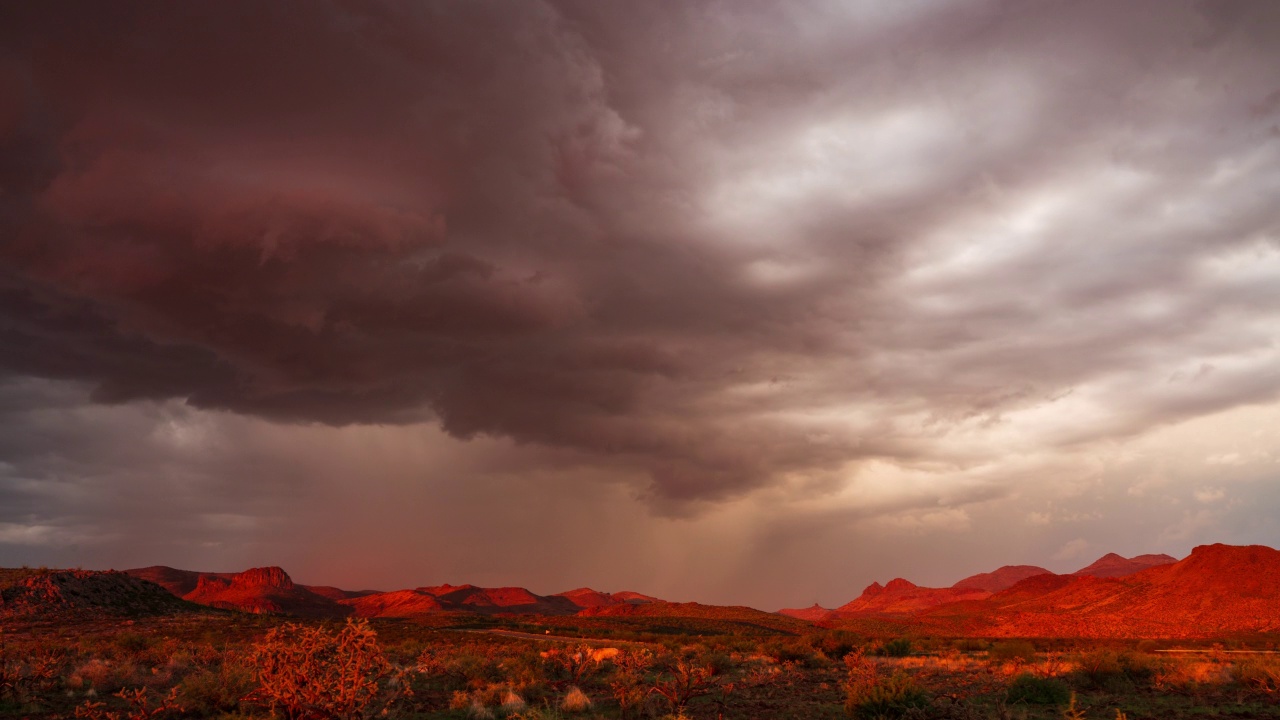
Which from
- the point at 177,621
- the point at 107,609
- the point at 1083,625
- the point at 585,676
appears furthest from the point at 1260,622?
the point at 107,609

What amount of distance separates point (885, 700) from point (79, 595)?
92291 millimetres

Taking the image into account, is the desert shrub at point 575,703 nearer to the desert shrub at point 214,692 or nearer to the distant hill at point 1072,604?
the desert shrub at point 214,692

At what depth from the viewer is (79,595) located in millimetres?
79438

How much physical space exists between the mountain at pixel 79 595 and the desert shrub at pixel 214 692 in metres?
66.6

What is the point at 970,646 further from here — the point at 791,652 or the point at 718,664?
the point at 718,664

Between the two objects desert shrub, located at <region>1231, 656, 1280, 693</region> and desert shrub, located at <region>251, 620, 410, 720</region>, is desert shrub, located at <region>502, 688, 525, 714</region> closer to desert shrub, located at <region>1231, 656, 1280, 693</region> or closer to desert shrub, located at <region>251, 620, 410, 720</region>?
desert shrub, located at <region>251, 620, 410, 720</region>

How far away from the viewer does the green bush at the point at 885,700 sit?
64.0 feet

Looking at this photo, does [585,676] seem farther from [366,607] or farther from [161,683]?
[366,607]

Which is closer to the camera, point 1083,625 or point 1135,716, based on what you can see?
point 1135,716

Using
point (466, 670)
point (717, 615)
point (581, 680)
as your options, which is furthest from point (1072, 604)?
point (466, 670)

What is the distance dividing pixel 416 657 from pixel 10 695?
19968 mm

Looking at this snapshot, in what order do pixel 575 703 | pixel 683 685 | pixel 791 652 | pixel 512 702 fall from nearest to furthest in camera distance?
pixel 683 685 → pixel 575 703 → pixel 512 702 → pixel 791 652

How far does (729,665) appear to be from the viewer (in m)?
34.6

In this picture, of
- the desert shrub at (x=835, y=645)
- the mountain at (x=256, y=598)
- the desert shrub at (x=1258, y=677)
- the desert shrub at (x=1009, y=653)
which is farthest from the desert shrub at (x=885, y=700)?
the mountain at (x=256, y=598)
